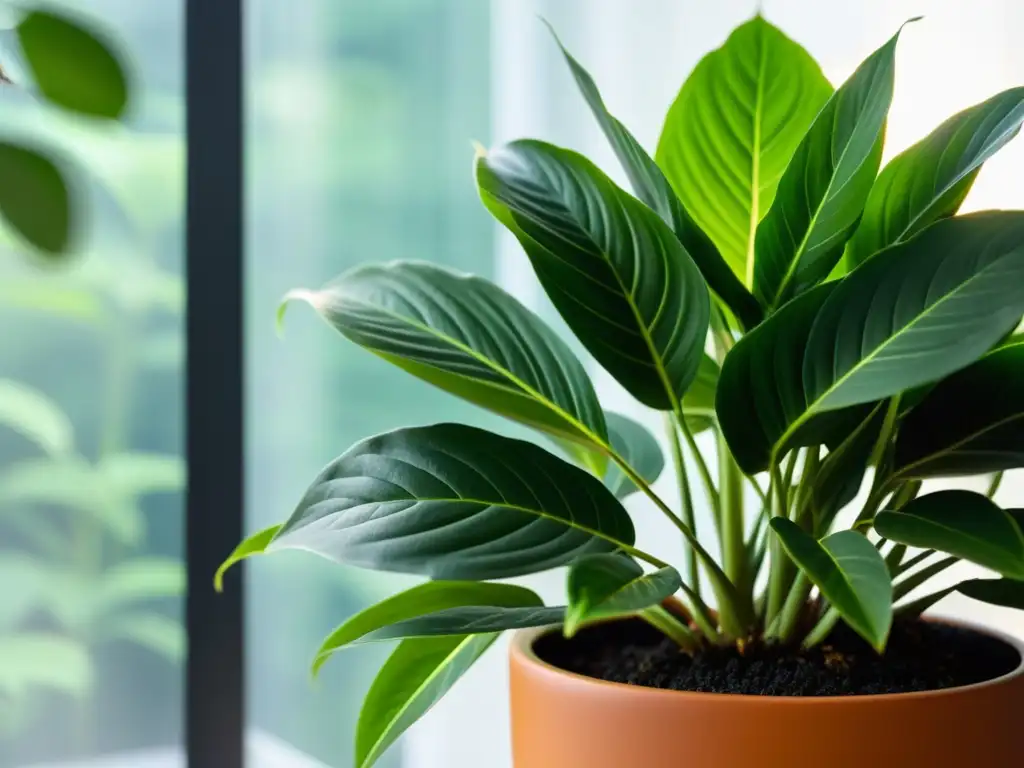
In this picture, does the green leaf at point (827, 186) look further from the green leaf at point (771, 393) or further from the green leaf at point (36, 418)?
the green leaf at point (36, 418)

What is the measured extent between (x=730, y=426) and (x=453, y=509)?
0.17 meters

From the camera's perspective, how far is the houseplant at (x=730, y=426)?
21.1 inches

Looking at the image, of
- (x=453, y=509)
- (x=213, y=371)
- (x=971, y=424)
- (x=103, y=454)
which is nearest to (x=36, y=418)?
(x=103, y=454)

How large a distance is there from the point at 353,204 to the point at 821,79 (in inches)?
36.2

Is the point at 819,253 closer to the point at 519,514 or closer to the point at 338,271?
the point at 519,514

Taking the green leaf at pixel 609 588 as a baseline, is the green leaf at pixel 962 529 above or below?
above

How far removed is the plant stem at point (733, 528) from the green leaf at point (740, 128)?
14 centimetres

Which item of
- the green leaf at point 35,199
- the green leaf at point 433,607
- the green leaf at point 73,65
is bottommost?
the green leaf at point 433,607

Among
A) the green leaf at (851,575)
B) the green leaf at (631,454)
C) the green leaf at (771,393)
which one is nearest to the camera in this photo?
the green leaf at (851,575)

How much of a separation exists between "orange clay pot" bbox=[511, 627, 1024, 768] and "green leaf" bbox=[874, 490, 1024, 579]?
80 millimetres

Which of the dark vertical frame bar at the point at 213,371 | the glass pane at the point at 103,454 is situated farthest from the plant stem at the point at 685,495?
the glass pane at the point at 103,454

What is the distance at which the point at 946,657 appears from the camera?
686mm

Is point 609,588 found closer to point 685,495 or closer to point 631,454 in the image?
point 685,495

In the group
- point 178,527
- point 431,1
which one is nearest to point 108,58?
point 178,527
